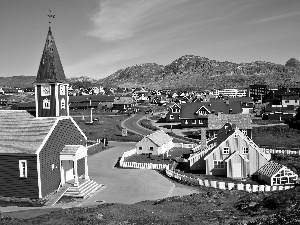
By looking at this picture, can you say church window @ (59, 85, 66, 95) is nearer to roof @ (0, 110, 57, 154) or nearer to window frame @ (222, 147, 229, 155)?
roof @ (0, 110, 57, 154)

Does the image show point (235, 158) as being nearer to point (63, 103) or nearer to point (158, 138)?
point (158, 138)

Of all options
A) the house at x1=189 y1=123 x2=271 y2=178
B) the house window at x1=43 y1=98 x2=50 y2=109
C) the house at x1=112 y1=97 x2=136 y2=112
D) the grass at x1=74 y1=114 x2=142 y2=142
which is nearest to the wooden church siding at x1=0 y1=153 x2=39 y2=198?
the house window at x1=43 y1=98 x2=50 y2=109

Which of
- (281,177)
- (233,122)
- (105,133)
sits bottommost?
(281,177)

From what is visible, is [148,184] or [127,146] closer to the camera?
[148,184]

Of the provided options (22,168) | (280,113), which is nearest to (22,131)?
(22,168)

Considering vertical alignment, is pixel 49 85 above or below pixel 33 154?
above

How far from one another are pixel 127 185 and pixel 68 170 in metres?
5.44

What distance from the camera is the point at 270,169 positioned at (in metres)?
33.5

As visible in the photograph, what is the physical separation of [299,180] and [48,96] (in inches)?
920

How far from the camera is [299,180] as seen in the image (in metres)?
32.7

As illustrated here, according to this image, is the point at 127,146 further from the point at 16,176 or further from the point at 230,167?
the point at 16,176

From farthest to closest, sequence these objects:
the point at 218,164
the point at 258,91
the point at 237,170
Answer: the point at 258,91
the point at 218,164
the point at 237,170

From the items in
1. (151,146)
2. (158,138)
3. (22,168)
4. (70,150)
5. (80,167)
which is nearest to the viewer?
(22,168)

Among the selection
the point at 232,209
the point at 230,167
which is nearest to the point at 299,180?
the point at 230,167
